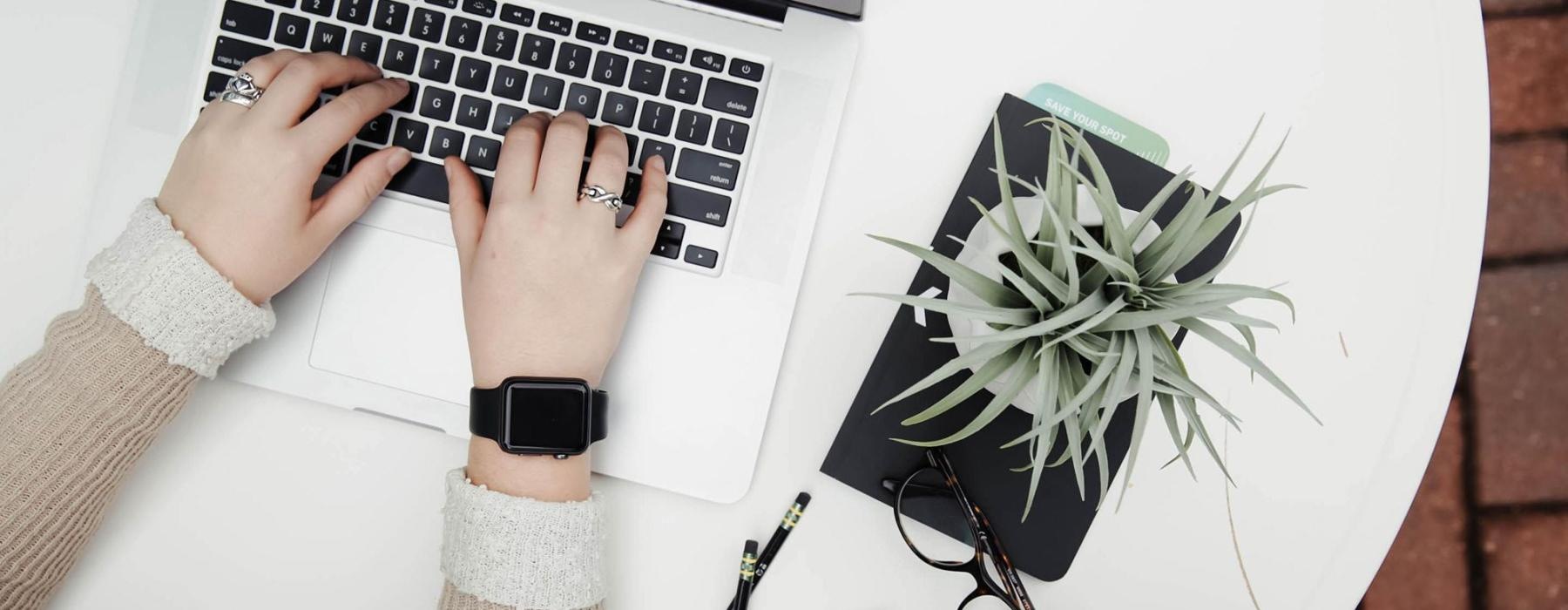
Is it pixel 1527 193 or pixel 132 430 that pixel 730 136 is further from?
pixel 1527 193

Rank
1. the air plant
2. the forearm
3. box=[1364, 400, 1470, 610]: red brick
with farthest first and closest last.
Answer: box=[1364, 400, 1470, 610]: red brick → the forearm → the air plant

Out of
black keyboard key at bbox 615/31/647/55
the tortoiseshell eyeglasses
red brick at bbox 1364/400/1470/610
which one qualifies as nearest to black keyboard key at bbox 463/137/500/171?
black keyboard key at bbox 615/31/647/55

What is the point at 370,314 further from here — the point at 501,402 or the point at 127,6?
the point at 127,6

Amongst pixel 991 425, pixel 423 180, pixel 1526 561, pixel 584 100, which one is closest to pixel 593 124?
pixel 584 100

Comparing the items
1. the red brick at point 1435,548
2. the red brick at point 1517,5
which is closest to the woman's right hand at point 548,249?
the red brick at point 1435,548

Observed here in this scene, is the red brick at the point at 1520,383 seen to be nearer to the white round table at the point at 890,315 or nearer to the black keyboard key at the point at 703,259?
the white round table at the point at 890,315

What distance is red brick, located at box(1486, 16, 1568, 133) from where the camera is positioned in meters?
1.14

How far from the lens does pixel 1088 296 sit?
398 mm

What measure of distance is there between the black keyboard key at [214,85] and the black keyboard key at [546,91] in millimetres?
205

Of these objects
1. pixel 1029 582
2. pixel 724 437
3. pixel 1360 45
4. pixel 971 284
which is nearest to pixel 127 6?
pixel 724 437

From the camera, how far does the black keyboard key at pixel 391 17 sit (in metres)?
0.59

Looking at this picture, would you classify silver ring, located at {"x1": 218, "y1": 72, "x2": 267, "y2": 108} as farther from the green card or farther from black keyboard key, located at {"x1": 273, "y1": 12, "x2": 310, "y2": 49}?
the green card

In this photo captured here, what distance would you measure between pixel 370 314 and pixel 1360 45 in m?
0.70

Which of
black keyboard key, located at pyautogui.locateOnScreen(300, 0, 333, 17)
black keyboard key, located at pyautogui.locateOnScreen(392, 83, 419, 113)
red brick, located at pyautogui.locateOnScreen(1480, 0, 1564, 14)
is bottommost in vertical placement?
black keyboard key, located at pyautogui.locateOnScreen(392, 83, 419, 113)
